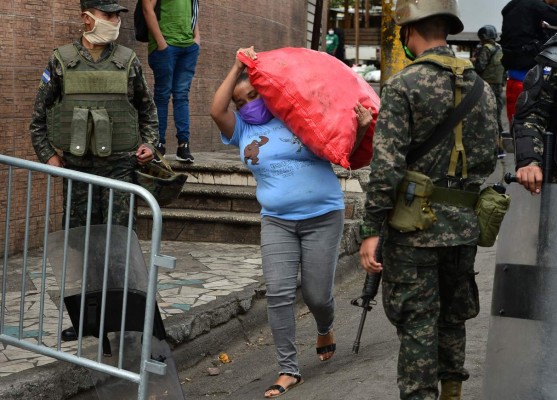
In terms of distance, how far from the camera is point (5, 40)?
7879 mm

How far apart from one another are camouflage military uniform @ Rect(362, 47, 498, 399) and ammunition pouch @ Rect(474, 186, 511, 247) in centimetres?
3

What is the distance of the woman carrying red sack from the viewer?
5559 millimetres

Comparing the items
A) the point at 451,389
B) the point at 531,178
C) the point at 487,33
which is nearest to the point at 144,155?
the point at 451,389

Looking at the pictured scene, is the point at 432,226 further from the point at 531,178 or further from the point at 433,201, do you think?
the point at 531,178

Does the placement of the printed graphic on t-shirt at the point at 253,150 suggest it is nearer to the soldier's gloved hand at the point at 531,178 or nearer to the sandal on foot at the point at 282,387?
the sandal on foot at the point at 282,387

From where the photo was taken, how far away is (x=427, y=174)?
14.8 feet

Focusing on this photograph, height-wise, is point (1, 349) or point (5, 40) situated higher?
point (5, 40)

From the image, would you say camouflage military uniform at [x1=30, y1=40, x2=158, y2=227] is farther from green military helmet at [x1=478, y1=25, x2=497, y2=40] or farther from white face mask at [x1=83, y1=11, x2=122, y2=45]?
green military helmet at [x1=478, y1=25, x2=497, y2=40]

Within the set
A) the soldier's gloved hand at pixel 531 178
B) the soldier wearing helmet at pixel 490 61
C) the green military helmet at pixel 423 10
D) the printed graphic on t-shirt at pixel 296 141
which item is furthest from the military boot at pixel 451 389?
the soldier wearing helmet at pixel 490 61

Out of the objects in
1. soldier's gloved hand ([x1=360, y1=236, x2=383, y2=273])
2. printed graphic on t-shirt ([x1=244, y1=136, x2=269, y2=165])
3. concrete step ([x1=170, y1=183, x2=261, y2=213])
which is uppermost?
printed graphic on t-shirt ([x1=244, y1=136, x2=269, y2=165])

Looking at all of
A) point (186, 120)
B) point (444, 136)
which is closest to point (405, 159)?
point (444, 136)

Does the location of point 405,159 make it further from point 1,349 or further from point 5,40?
point 5,40

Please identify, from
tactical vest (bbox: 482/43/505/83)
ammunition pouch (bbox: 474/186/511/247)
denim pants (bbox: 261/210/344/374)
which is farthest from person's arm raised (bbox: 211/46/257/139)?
tactical vest (bbox: 482/43/505/83)

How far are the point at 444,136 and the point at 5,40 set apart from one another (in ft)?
14.5
